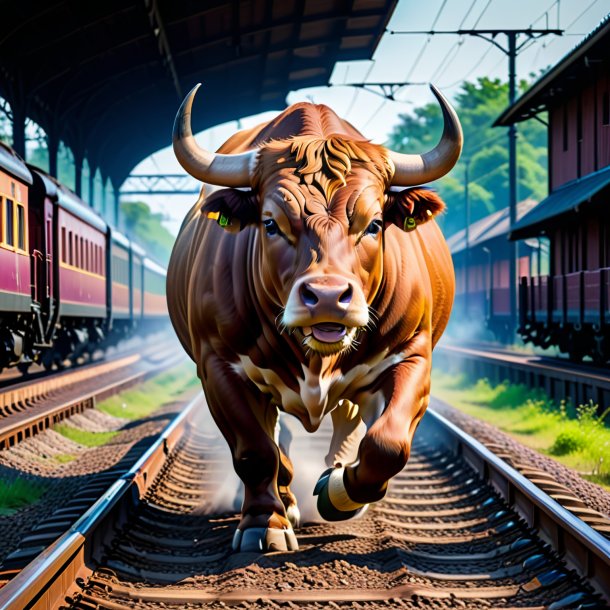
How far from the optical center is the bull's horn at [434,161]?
6.18 m

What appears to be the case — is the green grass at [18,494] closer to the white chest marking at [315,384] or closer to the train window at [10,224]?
the white chest marking at [315,384]

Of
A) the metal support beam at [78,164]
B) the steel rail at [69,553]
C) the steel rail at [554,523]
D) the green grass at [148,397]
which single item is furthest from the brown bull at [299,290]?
the metal support beam at [78,164]

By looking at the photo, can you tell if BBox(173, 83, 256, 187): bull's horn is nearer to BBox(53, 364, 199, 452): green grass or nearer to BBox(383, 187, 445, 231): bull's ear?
BBox(383, 187, 445, 231): bull's ear

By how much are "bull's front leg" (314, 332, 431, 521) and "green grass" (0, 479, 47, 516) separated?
3.20m

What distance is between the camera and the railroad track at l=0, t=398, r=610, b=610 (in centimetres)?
525

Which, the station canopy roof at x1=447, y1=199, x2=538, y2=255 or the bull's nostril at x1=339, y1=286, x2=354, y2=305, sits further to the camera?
the station canopy roof at x1=447, y1=199, x2=538, y2=255

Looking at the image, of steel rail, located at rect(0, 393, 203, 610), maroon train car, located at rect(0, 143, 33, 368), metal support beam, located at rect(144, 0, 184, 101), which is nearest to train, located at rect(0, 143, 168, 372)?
maroon train car, located at rect(0, 143, 33, 368)

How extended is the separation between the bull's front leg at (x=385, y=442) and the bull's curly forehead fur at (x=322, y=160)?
1.13m

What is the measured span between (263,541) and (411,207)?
214cm

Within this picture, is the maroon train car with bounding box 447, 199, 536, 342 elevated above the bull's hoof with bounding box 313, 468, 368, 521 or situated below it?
→ above

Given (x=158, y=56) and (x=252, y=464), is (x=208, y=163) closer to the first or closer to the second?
(x=252, y=464)

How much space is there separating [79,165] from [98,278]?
12.4 ft

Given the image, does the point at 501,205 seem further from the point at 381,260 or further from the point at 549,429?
the point at 381,260

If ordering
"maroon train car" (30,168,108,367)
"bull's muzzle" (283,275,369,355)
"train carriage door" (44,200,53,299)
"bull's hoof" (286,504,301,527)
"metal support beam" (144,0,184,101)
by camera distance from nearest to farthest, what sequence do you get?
"bull's muzzle" (283,275,369,355) < "bull's hoof" (286,504,301,527) < "maroon train car" (30,168,108,367) < "train carriage door" (44,200,53,299) < "metal support beam" (144,0,184,101)
